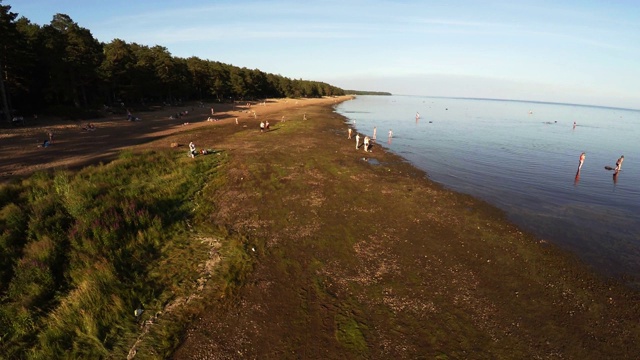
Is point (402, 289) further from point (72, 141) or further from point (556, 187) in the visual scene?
point (72, 141)

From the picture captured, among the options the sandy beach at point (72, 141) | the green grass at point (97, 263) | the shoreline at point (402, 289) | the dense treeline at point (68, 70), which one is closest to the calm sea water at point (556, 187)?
the shoreline at point (402, 289)

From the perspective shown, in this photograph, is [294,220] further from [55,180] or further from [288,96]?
[288,96]

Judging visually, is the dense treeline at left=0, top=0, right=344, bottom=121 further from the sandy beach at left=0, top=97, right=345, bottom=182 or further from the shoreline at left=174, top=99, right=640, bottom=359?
the shoreline at left=174, top=99, right=640, bottom=359

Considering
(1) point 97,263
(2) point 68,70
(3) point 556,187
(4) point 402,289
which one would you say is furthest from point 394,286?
(2) point 68,70

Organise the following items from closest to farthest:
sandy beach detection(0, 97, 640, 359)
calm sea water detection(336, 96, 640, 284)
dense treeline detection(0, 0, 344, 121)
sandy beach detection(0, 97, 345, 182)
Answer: sandy beach detection(0, 97, 640, 359)
calm sea water detection(336, 96, 640, 284)
sandy beach detection(0, 97, 345, 182)
dense treeline detection(0, 0, 344, 121)

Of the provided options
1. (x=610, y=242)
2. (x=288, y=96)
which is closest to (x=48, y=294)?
(x=610, y=242)

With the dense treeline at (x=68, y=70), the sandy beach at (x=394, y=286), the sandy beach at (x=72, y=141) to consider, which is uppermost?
the dense treeline at (x=68, y=70)

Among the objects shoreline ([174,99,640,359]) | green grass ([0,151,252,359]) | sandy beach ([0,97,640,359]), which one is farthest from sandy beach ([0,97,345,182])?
shoreline ([174,99,640,359])

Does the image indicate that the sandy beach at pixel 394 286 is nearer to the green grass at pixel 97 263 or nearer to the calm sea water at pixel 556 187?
the green grass at pixel 97 263
